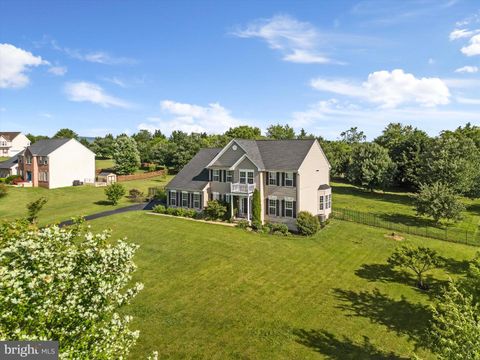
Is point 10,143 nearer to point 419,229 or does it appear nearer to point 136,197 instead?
point 136,197

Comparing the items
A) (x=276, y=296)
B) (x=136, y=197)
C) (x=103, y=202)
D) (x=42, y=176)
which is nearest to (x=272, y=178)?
(x=276, y=296)

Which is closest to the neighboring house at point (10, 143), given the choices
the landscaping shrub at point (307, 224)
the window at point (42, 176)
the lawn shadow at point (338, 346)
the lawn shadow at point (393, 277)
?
the window at point (42, 176)

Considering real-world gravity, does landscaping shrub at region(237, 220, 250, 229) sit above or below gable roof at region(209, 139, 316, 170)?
below

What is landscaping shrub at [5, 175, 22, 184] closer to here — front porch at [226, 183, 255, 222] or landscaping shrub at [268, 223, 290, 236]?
front porch at [226, 183, 255, 222]

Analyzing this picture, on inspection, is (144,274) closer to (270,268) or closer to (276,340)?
(270,268)

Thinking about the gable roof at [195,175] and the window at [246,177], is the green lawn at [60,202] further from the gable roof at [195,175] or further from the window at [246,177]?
the window at [246,177]

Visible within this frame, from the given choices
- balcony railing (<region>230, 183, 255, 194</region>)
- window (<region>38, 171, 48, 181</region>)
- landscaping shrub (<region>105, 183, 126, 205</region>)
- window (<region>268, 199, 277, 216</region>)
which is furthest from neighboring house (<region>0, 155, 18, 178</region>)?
window (<region>268, 199, 277, 216</region>)
